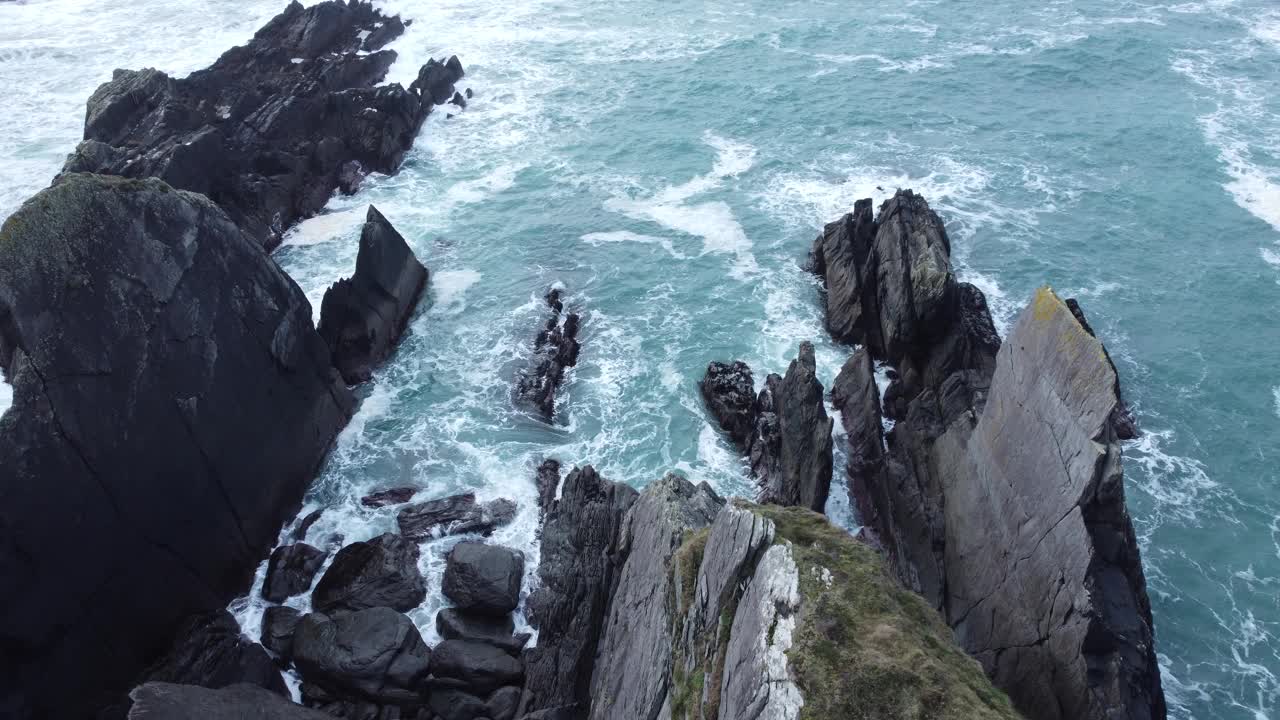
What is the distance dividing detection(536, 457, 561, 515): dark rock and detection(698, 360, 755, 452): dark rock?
23.1 feet

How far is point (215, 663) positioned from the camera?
23844mm

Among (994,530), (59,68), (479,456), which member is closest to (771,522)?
(994,530)

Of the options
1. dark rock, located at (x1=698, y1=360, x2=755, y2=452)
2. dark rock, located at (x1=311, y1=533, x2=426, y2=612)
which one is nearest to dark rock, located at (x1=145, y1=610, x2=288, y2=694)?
dark rock, located at (x1=311, y1=533, x2=426, y2=612)

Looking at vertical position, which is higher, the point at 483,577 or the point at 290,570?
the point at 483,577

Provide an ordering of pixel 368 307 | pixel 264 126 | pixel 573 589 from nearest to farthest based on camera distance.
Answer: pixel 573 589, pixel 368 307, pixel 264 126

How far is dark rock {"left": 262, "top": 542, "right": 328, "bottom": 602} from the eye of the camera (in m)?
27.2

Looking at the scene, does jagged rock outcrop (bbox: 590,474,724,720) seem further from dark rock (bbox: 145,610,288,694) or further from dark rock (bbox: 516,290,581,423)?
dark rock (bbox: 516,290,581,423)

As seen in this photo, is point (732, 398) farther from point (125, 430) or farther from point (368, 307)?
point (125, 430)

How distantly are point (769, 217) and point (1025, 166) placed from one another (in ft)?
56.0

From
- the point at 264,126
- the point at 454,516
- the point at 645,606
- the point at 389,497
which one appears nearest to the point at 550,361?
the point at 454,516

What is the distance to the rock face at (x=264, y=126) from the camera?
44.4 metres

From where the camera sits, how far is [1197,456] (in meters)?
32.4

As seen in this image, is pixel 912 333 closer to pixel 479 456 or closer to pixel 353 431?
pixel 479 456

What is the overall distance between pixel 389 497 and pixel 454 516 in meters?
2.81
